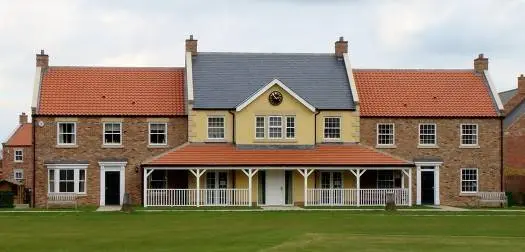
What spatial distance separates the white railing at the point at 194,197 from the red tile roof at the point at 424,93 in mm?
8788

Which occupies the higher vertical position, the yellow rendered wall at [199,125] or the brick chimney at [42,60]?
the brick chimney at [42,60]

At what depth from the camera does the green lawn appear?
28891 mm

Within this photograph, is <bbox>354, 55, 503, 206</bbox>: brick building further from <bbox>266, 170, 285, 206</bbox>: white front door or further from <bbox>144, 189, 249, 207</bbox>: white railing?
<bbox>144, 189, 249, 207</bbox>: white railing

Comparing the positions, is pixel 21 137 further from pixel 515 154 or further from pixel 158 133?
pixel 515 154

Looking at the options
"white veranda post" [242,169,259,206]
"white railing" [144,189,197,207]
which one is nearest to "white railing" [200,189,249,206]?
"white veranda post" [242,169,259,206]

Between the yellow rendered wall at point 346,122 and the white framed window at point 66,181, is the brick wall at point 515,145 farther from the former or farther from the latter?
the white framed window at point 66,181

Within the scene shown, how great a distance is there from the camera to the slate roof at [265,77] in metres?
56.2

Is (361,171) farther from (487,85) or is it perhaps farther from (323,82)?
(487,85)

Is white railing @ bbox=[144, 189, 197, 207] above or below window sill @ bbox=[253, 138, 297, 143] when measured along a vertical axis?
below

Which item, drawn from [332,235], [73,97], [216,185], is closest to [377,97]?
[216,185]

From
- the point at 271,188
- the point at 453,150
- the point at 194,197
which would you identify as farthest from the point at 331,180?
the point at 194,197

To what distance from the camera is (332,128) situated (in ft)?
185

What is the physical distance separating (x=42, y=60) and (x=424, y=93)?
2162 cm

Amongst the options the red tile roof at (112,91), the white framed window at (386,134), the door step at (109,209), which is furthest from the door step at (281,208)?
the red tile roof at (112,91)
